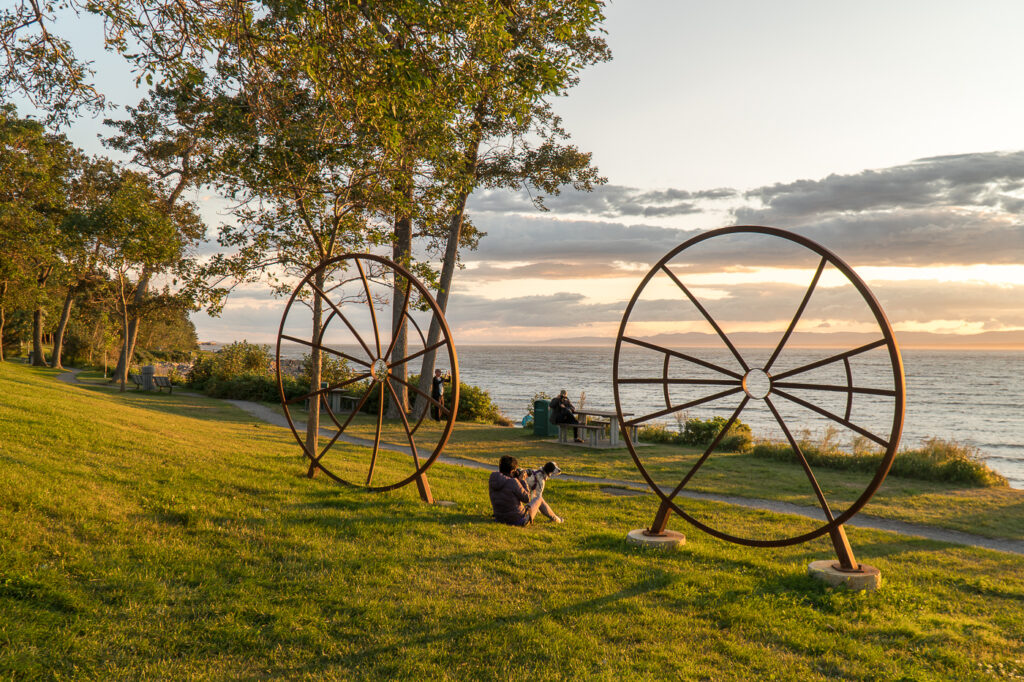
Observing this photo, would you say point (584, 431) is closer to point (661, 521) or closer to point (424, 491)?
point (424, 491)

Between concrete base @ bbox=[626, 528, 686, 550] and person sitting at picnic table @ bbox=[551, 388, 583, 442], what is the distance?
11.4 meters

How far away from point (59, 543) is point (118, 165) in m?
27.0

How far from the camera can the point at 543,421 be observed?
21094 mm

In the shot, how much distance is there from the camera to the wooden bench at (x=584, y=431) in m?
19.2

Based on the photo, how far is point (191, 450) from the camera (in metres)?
11.3

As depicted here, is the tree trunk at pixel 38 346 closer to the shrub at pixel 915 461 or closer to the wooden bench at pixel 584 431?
the wooden bench at pixel 584 431

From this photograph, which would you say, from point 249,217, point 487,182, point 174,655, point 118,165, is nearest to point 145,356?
point 118,165

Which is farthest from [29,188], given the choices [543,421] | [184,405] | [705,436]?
[705,436]

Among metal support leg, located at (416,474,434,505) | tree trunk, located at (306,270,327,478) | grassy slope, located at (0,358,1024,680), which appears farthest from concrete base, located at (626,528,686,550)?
tree trunk, located at (306,270,327,478)

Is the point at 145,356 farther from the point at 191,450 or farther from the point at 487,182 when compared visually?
the point at 191,450

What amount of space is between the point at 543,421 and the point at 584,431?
146 centimetres

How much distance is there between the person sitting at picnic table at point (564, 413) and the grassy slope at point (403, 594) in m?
10.3

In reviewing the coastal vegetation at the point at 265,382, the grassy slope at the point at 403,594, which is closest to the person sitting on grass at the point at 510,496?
the grassy slope at the point at 403,594

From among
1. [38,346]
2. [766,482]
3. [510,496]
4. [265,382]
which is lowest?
[766,482]
